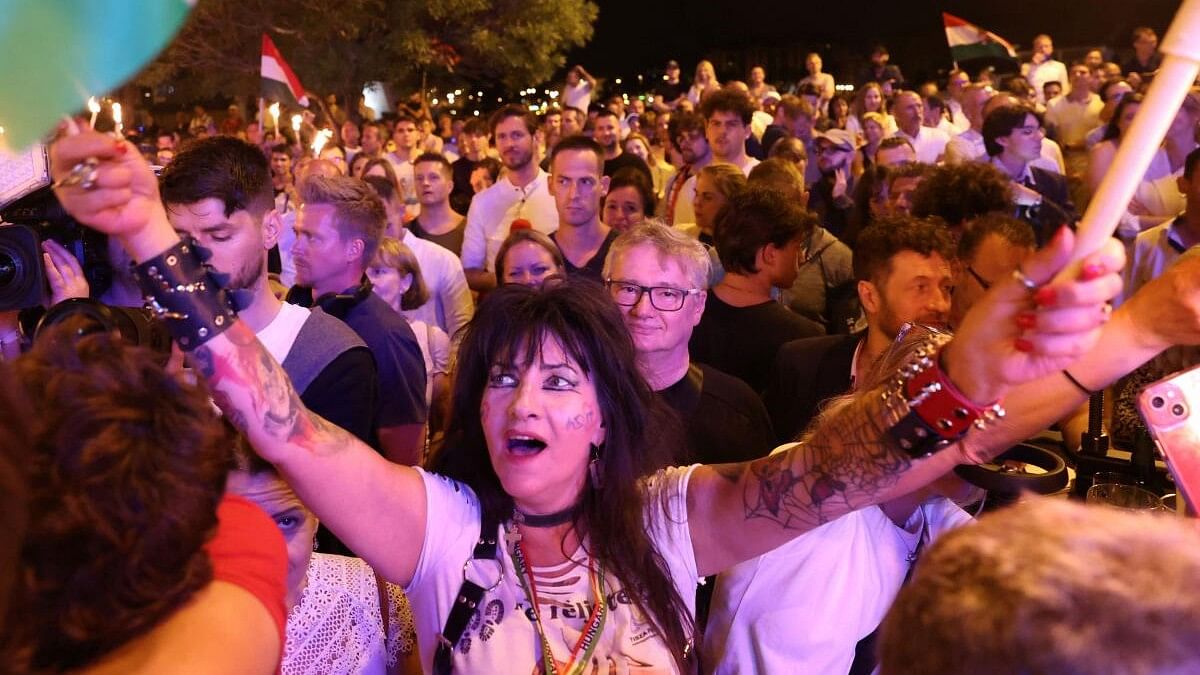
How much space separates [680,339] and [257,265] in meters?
1.32

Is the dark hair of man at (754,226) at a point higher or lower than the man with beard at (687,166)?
higher

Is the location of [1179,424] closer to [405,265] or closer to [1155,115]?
[1155,115]

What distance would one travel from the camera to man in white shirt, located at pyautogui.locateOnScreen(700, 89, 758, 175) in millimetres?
6535

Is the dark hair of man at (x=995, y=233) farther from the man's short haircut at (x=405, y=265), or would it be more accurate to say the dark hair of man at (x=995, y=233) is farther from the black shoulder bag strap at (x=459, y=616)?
the man's short haircut at (x=405, y=265)

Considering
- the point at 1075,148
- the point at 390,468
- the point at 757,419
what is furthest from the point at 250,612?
the point at 1075,148

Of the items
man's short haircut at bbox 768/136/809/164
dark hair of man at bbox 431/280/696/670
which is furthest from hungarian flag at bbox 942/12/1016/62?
dark hair of man at bbox 431/280/696/670

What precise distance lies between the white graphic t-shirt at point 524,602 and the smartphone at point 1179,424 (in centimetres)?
91

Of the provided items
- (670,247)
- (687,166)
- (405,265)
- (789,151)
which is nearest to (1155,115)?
(670,247)

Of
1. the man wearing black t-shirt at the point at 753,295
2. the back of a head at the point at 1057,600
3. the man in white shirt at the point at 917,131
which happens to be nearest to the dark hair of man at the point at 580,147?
the man wearing black t-shirt at the point at 753,295

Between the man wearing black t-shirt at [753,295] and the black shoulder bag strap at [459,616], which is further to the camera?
the man wearing black t-shirt at [753,295]

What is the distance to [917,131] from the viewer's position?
28.3 ft

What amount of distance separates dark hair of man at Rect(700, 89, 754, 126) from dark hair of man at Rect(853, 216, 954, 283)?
3188mm

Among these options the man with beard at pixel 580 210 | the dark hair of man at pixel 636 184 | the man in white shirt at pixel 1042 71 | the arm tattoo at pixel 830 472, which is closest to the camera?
the arm tattoo at pixel 830 472

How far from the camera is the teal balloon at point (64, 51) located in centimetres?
118
